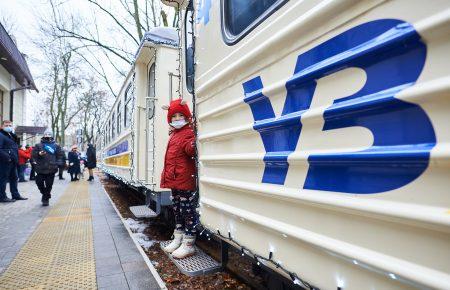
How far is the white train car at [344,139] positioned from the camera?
3.26 feet

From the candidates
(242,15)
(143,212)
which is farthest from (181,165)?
(143,212)

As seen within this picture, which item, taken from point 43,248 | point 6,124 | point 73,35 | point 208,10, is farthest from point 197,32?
point 73,35

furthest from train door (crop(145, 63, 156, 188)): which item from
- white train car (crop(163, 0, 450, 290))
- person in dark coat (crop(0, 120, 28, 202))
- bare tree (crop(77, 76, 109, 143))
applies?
bare tree (crop(77, 76, 109, 143))

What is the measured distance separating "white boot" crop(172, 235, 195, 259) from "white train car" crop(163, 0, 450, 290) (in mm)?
1234

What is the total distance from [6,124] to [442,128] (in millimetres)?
8206

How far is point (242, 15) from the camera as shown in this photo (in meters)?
2.13

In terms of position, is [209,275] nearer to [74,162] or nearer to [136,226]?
[136,226]

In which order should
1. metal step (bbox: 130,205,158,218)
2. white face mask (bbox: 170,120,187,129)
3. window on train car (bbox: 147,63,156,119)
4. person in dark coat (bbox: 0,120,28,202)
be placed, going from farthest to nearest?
1. person in dark coat (bbox: 0,120,28,202)
2. metal step (bbox: 130,205,158,218)
3. window on train car (bbox: 147,63,156,119)
4. white face mask (bbox: 170,120,187,129)

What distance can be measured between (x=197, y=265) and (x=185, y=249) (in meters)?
0.26

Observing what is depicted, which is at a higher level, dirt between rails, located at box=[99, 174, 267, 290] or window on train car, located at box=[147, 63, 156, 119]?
window on train car, located at box=[147, 63, 156, 119]

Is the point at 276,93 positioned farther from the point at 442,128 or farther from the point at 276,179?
the point at 442,128

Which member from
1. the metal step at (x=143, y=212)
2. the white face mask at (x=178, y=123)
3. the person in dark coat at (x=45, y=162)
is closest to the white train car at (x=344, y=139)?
the white face mask at (x=178, y=123)

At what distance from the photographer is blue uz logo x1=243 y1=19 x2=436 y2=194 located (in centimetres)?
104

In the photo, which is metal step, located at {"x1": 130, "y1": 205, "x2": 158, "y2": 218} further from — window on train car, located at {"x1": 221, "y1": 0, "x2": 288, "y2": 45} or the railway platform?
window on train car, located at {"x1": 221, "y1": 0, "x2": 288, "y2": 45}
